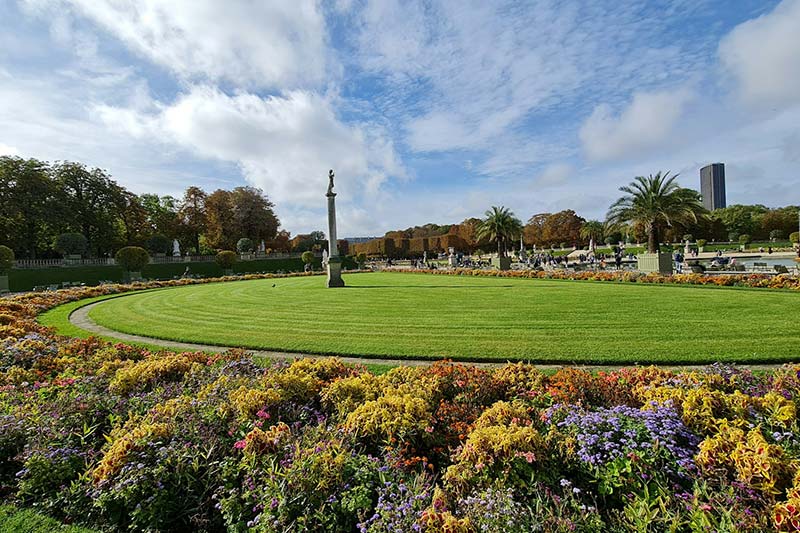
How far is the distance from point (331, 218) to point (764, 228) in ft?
→ 234

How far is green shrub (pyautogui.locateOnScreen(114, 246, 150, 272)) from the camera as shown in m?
28.5

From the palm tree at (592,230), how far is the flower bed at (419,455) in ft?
213

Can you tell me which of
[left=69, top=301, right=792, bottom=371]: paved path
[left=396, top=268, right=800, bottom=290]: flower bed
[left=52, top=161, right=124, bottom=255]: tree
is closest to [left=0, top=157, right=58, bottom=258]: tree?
[left=52, top=161, right=124, bottom=255]: tree

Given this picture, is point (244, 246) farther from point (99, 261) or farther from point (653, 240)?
point (653, 240)

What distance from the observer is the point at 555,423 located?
10.3 ft

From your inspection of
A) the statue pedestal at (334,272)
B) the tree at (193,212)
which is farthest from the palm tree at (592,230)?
the tree at (193,212)

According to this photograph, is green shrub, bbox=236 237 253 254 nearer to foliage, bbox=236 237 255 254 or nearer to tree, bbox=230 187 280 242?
foliage, bbox=236 237 255 254

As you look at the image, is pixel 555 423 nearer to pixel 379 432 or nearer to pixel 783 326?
pixel 379 432

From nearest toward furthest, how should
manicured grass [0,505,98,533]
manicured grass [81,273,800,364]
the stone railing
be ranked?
manicured grass [0,505,98,533], manicured grass [81,273,800,364], the stone railing

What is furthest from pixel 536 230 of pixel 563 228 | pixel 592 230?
pixel 592 230

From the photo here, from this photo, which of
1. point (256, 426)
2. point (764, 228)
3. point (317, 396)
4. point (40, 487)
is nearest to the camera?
point (40, 487)

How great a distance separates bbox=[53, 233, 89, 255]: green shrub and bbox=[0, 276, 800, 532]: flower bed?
39444 mm

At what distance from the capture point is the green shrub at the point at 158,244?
4469 cm

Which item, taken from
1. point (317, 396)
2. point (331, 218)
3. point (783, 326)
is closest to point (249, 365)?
point (317, 396)
